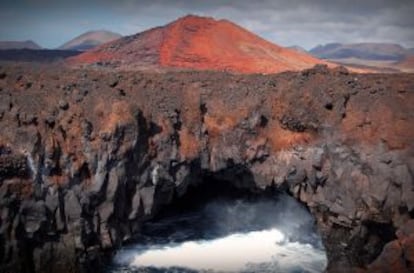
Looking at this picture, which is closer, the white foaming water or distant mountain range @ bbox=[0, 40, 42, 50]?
the white foaming water

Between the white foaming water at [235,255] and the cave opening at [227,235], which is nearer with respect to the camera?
the white foaming water at [235,255]

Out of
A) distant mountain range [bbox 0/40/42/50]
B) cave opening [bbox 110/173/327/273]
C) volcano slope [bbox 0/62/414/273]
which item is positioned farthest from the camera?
distant mountain range [bbox 0/40/42/50]

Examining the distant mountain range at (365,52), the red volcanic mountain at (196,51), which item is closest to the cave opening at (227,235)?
the red volcanic mountain at (196,51)

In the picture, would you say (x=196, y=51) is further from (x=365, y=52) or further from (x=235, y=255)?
(x=365, y=52)

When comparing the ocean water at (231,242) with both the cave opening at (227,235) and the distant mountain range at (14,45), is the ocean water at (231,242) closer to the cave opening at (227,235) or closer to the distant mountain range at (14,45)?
the cave opening at (227,235)

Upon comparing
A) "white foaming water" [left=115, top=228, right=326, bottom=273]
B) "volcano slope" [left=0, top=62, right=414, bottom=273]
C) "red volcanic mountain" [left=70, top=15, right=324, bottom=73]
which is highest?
"red volcanic mountain" [left=70, top=15, right=324, bottom=73]

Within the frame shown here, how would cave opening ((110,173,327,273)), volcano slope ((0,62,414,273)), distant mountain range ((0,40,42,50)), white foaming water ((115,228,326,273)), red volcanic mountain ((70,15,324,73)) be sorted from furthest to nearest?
distant mountain range ((0,40,42,50))
red volcanic mountain ((70,15,324,73))
cave opening ((110,173,327,273))
white foaming water ((115,228,326,273))
volcano slope ((0,62,414,273))

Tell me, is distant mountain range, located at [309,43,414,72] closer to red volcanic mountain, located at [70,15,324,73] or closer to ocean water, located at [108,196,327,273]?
red volcanic mountain, located at [70,15,324,73]

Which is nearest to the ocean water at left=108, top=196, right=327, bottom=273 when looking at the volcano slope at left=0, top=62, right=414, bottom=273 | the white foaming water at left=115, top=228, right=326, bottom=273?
the white foaming water at left=115, top=228, right=326, bottom=273
